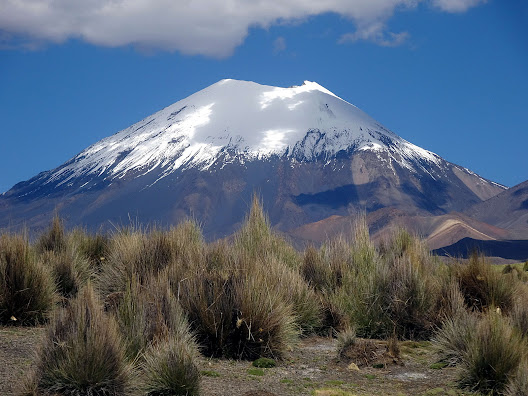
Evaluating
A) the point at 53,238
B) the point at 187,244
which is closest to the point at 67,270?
the point at 187,244

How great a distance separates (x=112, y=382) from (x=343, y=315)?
16.6 feet

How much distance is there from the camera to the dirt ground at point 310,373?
25.8ft

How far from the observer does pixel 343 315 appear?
11516 millimetres

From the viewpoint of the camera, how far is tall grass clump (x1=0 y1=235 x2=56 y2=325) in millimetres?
10094

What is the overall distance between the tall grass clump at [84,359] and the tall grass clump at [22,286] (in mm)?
2990

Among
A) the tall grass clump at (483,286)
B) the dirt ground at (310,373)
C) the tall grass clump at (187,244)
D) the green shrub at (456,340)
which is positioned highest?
the tall grass clump at (187,244)

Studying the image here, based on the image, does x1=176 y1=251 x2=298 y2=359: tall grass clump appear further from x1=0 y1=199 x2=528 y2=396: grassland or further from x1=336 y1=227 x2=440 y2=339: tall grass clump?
x1=336 y1=227 x2=440 y2=339: tall grass clump

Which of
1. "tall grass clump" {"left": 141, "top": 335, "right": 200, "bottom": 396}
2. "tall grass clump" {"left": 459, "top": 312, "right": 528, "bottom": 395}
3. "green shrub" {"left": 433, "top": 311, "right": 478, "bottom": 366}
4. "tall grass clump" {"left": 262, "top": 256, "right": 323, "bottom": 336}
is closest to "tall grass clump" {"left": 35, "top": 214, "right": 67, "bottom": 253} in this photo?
"tall grass clump" {"left": 262, "top": 256, "right": 323, "bottom": 336}

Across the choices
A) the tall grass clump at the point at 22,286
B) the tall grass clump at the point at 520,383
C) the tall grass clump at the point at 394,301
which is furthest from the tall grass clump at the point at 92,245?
the tall grass clump at the point at 520,383

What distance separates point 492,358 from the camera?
26.9ft

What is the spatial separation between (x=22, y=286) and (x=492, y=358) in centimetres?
598

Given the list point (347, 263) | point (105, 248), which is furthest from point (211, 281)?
point (105, 248)

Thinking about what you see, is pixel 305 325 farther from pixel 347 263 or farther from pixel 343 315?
pixel 347 263

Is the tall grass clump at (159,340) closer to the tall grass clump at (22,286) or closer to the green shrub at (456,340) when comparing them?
the tall grass clump at (22,286)
